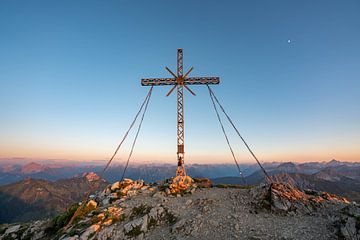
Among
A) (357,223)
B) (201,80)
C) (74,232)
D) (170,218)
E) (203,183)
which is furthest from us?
(203,183)

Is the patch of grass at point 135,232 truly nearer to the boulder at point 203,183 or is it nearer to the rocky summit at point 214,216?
the rocky summit at point 214,216

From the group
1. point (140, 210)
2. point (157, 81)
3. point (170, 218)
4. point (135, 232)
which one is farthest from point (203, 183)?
point (157, 81)

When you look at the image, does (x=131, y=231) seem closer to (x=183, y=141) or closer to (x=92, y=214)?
(x=92, y=214)

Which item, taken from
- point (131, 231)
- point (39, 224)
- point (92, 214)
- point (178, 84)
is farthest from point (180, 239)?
point (39, 224)

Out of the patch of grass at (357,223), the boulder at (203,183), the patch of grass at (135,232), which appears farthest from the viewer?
the boulder at (203,183)

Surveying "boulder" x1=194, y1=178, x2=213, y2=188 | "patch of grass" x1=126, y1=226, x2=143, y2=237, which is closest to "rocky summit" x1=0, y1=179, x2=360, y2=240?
"patch of grass" x1=126, y1=226, x2=143, y2=237

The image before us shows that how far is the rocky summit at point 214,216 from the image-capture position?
1816 cm

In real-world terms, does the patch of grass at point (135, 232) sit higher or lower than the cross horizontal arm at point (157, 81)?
lower

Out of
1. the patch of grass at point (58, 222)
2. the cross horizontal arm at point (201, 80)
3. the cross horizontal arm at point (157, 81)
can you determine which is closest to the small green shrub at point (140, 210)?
the patch of grass at point (58, 222)

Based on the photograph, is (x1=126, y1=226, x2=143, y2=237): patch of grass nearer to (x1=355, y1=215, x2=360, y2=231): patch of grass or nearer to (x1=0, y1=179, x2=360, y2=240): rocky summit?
(x1=0, y1=179, x2=360, y2=240): rocky summit

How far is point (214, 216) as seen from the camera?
2139 centimetres

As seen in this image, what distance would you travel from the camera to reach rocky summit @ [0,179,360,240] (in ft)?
59.6

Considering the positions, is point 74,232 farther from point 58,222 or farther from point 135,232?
point 58,222

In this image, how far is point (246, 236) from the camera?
57.2 ft
